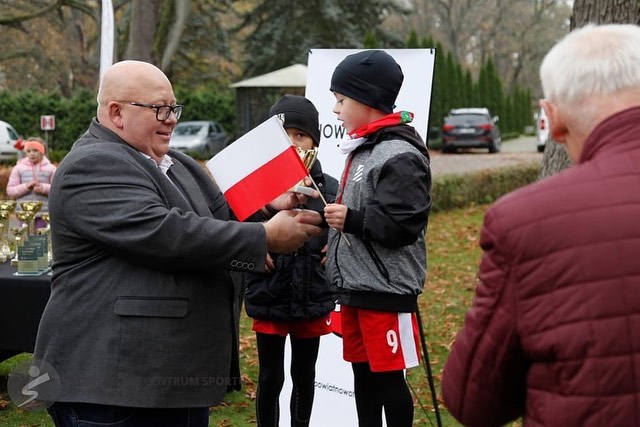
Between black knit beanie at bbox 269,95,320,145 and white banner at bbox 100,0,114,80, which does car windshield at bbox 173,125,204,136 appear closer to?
white banner at bbox 100,0,114,80

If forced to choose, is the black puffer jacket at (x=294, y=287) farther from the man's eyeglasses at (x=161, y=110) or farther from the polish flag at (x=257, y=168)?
the man's eyeglasses at (x=161, y=110)

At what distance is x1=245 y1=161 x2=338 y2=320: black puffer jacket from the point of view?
4.27 meters

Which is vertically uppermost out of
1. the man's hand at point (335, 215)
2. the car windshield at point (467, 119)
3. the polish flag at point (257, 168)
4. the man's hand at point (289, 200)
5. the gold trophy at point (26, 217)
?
the polish flag at point (257, 168)

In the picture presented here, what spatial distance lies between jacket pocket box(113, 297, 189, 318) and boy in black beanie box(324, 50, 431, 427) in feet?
2.85

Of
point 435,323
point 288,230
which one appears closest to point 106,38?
point 435,323

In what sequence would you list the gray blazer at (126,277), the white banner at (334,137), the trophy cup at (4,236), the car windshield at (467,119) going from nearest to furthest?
the gray blazer at (126,277) < the white banner at (334,137) < the trophy cup at (4,236) < the car windshield at (467,119)

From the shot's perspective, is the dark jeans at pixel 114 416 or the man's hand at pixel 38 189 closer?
the dark jeans at pixel 114 416

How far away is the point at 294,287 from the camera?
427 cm

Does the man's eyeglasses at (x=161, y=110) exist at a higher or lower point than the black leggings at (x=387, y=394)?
higher

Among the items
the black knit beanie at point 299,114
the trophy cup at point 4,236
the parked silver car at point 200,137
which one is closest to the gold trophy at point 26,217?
the trophy cup at point 4,236

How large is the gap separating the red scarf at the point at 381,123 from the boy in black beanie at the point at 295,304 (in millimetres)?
645

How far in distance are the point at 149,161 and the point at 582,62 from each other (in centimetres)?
154

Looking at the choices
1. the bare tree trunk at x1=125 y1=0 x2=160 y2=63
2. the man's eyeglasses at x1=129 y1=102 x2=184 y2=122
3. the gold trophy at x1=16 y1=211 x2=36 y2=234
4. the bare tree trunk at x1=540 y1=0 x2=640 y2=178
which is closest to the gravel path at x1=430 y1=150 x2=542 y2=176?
the bare tree trunk at x1=125 y1=0 x2=160 y2=63

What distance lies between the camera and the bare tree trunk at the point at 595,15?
6094 mm
